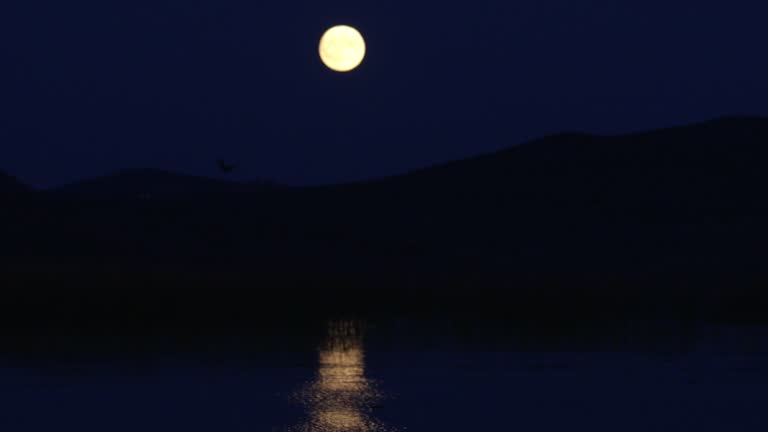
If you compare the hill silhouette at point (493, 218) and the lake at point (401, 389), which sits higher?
the hill silhouette at point (493, 218)

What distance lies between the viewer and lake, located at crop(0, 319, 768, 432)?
14047 millimetres

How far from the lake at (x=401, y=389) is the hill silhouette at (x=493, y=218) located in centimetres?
2539

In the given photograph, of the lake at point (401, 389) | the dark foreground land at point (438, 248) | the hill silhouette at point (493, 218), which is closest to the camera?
the lake at point (401, 389)

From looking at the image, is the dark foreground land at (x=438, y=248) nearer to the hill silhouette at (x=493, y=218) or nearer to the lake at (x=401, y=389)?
the hill silhouette at (x=493, y=218)

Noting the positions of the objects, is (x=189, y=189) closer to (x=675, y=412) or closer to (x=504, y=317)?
(x=504, y=317)

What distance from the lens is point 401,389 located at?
16.2m

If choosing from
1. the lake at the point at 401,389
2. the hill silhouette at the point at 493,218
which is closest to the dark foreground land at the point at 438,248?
the hill silhouette at the point at 493,218

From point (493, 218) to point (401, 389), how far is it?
45.2 m

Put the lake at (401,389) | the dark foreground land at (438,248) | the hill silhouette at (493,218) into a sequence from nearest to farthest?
the lake at (401,389) → the dark foreground land at (438,248) → the hill silhouette at (493,218)

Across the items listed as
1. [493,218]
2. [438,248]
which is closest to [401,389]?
[438,248]

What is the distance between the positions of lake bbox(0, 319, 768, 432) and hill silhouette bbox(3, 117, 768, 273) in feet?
83.3

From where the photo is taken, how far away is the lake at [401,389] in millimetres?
14047

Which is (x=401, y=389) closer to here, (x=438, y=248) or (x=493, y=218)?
(x=438, y=248)

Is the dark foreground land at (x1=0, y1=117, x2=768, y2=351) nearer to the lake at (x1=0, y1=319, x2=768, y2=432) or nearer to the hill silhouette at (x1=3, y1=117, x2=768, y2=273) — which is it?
the hill silhouette at (x1=3, y1=117, x2=768, y2=273)
